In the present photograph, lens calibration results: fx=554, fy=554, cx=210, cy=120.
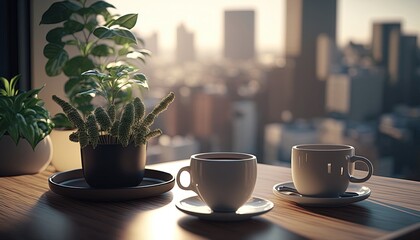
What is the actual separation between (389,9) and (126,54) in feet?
16.9

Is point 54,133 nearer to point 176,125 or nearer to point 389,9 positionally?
point 176,125

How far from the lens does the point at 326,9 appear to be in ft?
20.5

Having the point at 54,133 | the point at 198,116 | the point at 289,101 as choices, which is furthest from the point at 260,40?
the point at 54,133

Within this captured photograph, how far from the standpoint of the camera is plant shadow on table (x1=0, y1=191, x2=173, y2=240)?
82 cm

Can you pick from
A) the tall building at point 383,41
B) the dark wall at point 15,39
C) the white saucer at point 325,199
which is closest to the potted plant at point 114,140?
the white saucer at point 325,199

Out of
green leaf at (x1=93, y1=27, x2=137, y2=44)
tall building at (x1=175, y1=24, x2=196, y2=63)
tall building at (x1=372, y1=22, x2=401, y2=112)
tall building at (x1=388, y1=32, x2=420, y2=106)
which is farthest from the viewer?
tall building at (x1=372, y1=22, x2=401, y2=112)

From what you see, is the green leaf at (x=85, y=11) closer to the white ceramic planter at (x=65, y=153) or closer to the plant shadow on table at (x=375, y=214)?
the white ceramic planter at (x=65, y=153)

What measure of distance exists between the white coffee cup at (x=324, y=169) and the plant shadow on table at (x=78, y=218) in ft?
0.84

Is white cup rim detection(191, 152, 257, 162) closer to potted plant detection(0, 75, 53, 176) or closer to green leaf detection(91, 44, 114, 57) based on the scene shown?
potted plant detection(0, 75, 53, 176)

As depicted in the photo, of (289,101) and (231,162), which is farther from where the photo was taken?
(289,101)

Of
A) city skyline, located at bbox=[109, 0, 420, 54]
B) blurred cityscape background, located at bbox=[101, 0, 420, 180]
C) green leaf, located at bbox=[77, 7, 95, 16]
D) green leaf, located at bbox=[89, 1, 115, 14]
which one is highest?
city skyline, located at bbox=[109, 0, 420, 54]

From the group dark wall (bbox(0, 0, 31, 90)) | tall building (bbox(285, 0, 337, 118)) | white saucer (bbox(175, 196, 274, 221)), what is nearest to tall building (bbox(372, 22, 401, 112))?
tall building (bbox(285, 0, 337, 118))

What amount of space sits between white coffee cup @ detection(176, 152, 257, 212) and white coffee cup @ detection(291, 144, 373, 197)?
0.13 m

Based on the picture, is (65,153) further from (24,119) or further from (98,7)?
(98,7)
